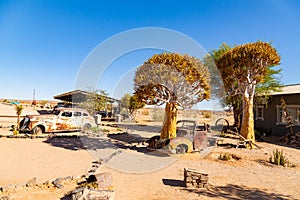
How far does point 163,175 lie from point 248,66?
983 centimetres

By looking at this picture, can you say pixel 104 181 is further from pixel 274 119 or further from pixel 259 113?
pixel 259 113

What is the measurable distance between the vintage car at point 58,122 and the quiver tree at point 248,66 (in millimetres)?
11485

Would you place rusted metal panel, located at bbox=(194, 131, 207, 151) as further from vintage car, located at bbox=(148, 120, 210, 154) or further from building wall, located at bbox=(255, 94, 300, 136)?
building wall, located at bbox=(255, 94, 300, 136)

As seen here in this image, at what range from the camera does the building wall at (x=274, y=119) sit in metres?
16.9

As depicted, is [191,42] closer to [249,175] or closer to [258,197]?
[249,175]

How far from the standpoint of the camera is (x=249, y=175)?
7047 mm

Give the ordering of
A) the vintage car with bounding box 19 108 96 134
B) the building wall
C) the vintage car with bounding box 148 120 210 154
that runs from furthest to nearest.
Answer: the building wall
the vintage car with bounding box 19 108 96 134
the vintage car with bounding box 148 120 210 154

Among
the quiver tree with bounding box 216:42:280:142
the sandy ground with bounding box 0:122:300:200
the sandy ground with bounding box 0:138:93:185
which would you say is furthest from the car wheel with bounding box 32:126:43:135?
the quiver tree with bounding box 216:42:280:142

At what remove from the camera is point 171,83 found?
10148 mm

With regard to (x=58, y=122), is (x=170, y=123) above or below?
above

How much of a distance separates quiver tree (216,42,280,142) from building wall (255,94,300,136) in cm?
530

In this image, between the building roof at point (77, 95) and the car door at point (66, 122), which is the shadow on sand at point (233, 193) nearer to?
the car door at point (66, 122)

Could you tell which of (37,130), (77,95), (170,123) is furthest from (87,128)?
(77,95)

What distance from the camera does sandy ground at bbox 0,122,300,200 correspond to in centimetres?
518
